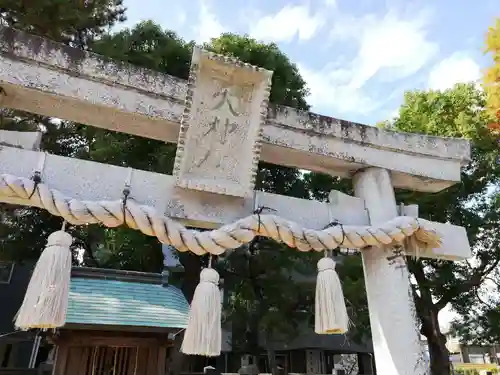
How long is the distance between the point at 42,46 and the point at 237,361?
1238cm

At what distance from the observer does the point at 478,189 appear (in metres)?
10.1

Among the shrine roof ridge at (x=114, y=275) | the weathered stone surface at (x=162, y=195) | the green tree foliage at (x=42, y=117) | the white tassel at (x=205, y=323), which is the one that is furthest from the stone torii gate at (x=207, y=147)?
the green tree foliage at (x=42, y=117)

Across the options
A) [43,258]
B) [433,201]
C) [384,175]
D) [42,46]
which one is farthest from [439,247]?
[433,201]

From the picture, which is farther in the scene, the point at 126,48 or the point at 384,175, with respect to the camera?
the point at 126,48

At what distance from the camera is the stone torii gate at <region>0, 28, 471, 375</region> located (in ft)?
8.30

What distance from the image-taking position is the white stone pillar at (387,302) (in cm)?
273

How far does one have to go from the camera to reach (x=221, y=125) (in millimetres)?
2791

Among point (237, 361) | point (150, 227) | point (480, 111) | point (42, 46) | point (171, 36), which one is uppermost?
point (171, 36)

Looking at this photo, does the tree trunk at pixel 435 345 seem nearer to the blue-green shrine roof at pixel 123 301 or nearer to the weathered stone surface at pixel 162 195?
the blue-green shrine roof at pixel 123 301

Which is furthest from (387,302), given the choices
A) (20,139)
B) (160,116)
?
(20,139)

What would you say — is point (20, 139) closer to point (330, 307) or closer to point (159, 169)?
point (330, 307)

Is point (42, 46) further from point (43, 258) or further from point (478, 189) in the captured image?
point (478, 189)

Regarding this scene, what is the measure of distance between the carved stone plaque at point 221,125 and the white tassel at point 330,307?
2.64 feet

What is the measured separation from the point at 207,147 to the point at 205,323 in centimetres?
117
